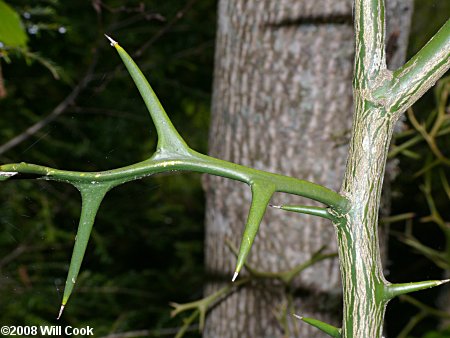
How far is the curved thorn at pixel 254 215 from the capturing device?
Answer: 0.37 metres

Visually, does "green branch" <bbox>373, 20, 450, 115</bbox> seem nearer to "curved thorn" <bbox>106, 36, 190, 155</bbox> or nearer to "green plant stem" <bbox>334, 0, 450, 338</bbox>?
"green plant stem" <bbox>334, 0, 450, 338</bbox>

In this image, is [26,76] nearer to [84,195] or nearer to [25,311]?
[25,311]

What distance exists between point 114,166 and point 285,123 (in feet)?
2.88

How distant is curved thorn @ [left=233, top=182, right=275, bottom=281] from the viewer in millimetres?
372

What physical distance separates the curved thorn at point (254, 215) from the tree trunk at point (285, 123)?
0.80 meters

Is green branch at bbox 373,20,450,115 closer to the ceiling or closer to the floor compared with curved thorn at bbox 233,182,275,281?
closer to the ceiling

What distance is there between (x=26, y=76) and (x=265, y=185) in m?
1.87

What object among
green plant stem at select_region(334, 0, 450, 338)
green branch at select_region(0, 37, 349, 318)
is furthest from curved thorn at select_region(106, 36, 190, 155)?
green plant stem at select_region(334, 0, 450, 338)

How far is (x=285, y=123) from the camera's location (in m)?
1.20

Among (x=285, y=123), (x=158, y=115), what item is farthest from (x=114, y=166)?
(x=158, y=115)

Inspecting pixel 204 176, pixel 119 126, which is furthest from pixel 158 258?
pixel 204 176

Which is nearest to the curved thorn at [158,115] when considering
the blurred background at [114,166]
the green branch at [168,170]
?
the green branch at [168,170]

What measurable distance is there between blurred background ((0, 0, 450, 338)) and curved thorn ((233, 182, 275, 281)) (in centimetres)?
112

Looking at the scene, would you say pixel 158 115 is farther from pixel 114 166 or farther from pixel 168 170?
pixel 114 166
